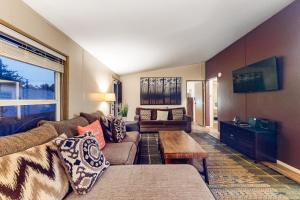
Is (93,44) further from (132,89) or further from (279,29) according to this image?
(132,89)

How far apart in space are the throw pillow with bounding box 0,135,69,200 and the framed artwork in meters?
7.14

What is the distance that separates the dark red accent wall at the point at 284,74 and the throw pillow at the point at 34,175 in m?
3.25

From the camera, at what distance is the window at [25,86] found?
2002 millimetres

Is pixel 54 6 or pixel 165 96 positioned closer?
pixel 54 6

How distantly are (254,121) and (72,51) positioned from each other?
3430 mm

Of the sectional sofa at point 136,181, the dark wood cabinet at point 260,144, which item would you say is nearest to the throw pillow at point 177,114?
the dark wood cabinet at point 260,144

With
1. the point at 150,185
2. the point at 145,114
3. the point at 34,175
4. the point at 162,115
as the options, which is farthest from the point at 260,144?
the point at 145,114

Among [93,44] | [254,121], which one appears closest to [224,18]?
[254,121]

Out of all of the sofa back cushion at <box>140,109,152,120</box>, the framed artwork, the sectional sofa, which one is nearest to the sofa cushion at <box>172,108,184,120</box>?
the sofa back cushion at <box>140,109,152,120</box>

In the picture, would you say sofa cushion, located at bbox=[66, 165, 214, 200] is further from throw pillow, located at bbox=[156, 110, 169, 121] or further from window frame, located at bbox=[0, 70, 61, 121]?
throw pillow, located at bbox=[156, 110, 169, 121]

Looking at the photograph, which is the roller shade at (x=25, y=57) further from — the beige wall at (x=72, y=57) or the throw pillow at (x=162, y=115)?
the throw pillow at (x=162, y=115)

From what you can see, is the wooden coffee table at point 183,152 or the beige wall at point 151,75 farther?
the beige wall at point 151,75

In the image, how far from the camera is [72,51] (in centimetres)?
344

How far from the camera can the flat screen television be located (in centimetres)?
358
